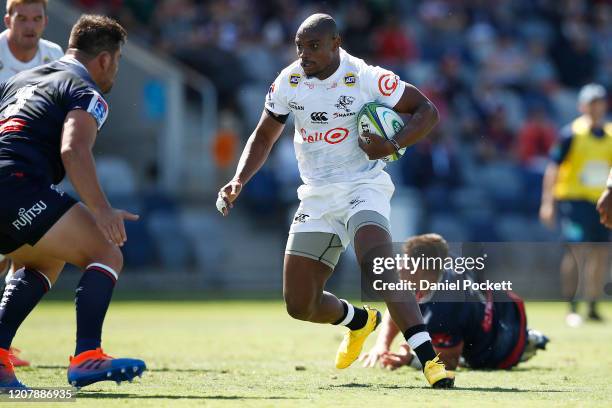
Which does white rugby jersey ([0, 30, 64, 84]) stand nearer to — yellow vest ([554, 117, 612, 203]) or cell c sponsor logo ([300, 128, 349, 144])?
cell c sponsor logo ([300, 128, 349, 144])

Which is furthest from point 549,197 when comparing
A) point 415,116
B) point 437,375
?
point 437,375

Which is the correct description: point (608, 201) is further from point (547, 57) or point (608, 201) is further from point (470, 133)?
point (547, 57)

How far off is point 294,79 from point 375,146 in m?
0.91

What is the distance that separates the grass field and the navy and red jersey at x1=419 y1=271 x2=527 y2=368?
0.66 ft

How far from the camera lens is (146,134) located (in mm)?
20328

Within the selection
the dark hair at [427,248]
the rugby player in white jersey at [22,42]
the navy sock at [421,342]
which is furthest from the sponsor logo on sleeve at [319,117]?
the rugby player in white jersey at [22,42]

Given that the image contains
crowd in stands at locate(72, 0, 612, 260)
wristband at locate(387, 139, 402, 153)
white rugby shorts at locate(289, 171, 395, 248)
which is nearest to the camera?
wristband at locate(387, 139, 402, 153)

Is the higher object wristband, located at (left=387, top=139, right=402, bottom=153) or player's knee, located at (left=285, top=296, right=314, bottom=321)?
wristband, located at (left=387, top=139, right=402, bottom=153)

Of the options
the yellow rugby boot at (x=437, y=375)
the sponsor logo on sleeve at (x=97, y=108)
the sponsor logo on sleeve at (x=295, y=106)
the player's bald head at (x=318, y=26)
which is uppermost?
the player's bald head at (x=318, y=26)

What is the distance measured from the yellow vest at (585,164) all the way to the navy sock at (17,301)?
890 cm

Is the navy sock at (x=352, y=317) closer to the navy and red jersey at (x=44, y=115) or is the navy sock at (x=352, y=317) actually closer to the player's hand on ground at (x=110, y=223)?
the player's hand on ground at (x=110, y=223)

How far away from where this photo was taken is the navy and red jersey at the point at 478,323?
8.34 m

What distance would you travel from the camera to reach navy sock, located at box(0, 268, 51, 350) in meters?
→ 7.31

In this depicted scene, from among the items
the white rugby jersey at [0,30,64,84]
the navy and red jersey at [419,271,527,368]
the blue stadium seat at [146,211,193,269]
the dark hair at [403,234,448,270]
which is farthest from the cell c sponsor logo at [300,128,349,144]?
the blue stadium seat at [146,211,193,269]
